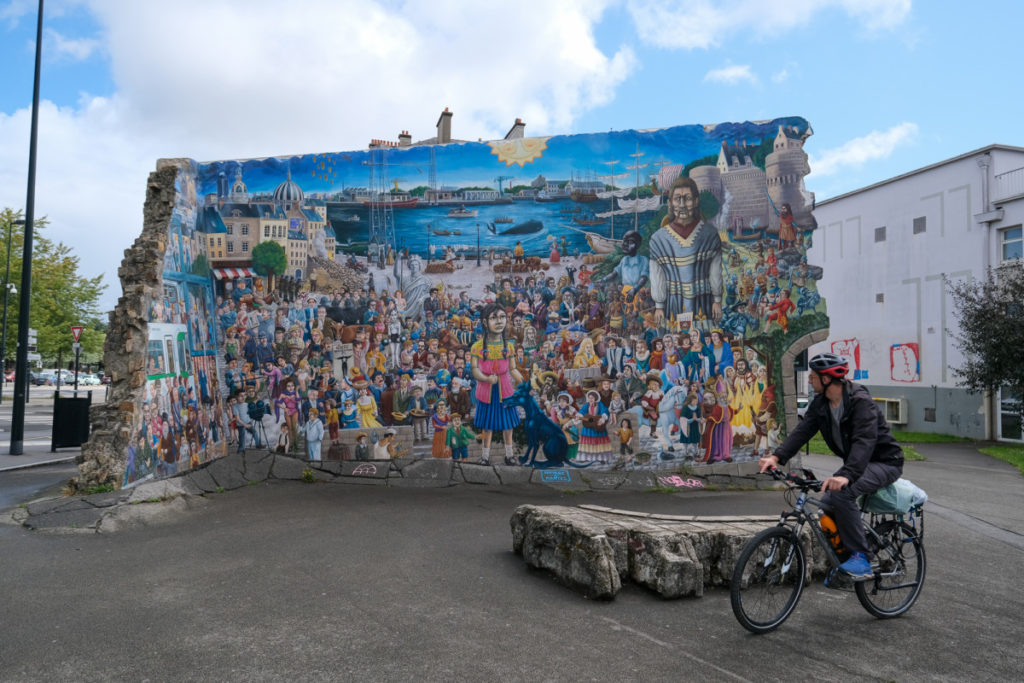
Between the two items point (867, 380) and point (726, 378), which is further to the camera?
point (867, 380)

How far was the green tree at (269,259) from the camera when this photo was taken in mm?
12477

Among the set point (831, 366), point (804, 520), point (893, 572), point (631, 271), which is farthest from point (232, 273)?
point (893, 572)

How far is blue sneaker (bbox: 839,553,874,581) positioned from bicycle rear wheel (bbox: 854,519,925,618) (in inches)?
3.8

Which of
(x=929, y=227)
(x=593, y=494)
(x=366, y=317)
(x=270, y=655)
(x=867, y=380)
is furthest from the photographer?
(x=867, y=380)

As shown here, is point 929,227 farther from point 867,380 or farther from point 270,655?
point 270,655

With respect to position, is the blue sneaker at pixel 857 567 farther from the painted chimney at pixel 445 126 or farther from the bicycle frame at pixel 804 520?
the painted chimney at pixel 445 126

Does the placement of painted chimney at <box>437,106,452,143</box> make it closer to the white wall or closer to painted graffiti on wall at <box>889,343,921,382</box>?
the white wall

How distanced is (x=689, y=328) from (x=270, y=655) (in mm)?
9075

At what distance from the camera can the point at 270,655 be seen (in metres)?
4.58

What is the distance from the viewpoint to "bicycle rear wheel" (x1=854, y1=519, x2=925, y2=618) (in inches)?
209

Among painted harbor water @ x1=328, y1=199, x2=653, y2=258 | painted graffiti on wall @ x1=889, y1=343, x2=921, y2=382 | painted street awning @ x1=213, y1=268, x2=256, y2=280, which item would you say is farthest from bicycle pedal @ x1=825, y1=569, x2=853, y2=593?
painted graffiti on wall @ x1=889, y1=343, x2=921, y2=382

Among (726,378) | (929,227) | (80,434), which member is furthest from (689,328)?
(929,227)

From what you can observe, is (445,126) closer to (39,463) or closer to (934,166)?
(39,463)

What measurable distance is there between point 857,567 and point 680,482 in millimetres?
6854
